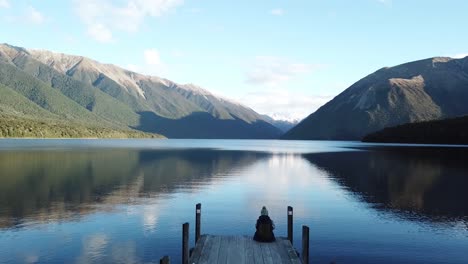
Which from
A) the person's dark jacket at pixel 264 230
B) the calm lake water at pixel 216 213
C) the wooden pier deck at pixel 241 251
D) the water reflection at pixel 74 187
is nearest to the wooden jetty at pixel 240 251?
the wooden pier deck at pixel 241 251

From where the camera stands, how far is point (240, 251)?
28156mm

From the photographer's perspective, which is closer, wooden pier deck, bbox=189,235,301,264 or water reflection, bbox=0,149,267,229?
wooden pier deck, bbox=189,235,301,264

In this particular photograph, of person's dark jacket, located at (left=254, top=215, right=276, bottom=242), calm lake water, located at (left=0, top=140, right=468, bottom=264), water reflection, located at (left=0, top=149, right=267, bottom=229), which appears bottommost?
calm lake water, located at (left=0, top=140, right=468, bottom=264)

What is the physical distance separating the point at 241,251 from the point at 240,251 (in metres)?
0.07

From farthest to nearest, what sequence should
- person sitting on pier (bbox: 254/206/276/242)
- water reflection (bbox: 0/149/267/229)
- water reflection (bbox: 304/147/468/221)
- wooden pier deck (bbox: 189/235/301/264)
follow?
1. water reflection (bbox: 304/147/468/221)
2. water reflection (bbox: 0/149/267/229)
3. person sitting on pier (bbox: 254/206/276/242)
4. wooden pier deck (bbox: 189/235/301/264)

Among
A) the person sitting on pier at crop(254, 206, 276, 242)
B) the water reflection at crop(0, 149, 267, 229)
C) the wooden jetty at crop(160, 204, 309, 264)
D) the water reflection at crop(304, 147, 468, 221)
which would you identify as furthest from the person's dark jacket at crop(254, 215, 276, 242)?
the water reflection at crop(304, 147, 468, 221)

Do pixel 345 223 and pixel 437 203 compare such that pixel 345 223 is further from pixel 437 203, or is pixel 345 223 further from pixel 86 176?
pixel 86 176

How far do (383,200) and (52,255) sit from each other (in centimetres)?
4436

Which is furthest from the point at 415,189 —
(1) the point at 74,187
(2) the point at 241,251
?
(1) the point at 74,187

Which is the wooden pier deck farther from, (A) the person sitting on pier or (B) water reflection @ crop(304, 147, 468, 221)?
(B) water reflection @ crop(304, 147, 468, 221)

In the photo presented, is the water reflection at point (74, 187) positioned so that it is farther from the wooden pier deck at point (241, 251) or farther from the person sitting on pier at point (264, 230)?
the person sitting on pier at point (264, 230)

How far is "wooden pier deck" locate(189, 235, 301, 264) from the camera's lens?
1032 inches

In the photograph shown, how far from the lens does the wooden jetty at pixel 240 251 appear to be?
26.3m

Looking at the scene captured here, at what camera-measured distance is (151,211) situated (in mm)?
48844
